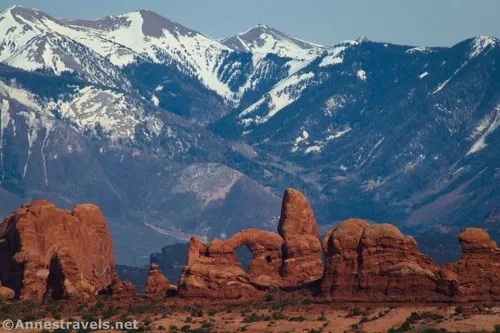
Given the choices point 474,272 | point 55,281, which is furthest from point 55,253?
point 474,272

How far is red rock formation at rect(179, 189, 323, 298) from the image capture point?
111375 mm

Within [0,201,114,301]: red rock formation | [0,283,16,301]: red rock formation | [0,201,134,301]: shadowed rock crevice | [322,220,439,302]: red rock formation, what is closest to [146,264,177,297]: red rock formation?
[0,201,134,301]: shadowed rock crevice

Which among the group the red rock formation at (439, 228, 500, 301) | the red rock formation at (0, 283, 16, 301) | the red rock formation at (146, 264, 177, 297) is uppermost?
the red rock formation at (146, 264, 177, 297)

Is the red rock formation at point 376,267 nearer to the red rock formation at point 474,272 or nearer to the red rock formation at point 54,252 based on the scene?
the red rock formation at point 474,272

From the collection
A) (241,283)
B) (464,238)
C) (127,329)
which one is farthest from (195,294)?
(464,238)

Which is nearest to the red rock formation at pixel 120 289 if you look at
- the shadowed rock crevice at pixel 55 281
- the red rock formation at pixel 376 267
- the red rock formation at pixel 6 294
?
the shadowed rock crevice at pixel 55 281

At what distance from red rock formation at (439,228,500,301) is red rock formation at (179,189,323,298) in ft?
44.0

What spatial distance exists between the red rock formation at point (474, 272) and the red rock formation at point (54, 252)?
79.6 feet

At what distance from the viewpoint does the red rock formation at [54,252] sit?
380 feet

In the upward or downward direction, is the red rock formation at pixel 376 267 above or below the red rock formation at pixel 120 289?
below

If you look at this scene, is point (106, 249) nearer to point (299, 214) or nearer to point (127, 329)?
point (299, 214)

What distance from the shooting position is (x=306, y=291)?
361 ft

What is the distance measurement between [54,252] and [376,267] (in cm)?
2378

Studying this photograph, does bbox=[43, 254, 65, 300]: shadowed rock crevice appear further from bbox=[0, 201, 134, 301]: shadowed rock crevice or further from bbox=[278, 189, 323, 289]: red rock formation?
bbox=[278, 189, 323, 289]: red rock formation
